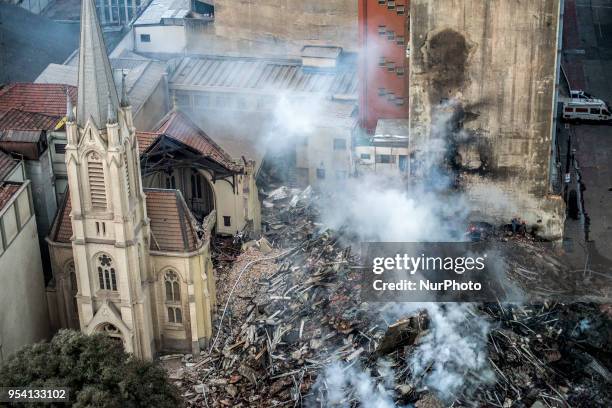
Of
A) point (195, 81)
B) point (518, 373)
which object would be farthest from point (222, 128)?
point (518, 373)

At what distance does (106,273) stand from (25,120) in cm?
1541

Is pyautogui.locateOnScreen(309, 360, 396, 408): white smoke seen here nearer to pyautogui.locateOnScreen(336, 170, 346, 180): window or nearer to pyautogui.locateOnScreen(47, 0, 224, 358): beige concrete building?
pyautogui.locateOnScreen(47, 0, 224, 358): beige concrete building

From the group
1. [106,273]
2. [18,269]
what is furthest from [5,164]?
[106,273]

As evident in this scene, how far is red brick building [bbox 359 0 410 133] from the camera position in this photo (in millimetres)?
77875

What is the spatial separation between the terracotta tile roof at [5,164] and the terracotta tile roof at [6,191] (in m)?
0.73

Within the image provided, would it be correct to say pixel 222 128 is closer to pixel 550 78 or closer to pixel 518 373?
pixel 550 78

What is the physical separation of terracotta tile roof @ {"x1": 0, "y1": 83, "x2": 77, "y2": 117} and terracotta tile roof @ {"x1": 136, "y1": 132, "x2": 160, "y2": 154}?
5731mm

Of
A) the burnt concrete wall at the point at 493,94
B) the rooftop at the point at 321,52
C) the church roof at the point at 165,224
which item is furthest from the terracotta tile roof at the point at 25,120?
the burnt concrete wall at the point at 493,94

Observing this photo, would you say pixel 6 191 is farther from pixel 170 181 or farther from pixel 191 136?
pixel 191 136

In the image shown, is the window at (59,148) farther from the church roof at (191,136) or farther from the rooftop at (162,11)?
the rooftop at (162,11)

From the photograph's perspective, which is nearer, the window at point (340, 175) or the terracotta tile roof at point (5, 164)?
the terracotta tile roof at point (5, 164)

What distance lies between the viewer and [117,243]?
207 feet
